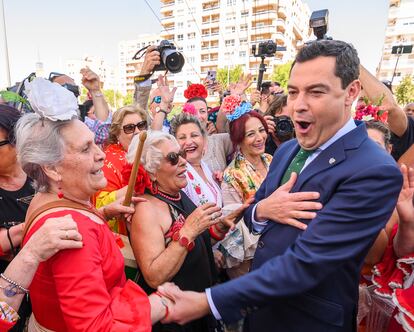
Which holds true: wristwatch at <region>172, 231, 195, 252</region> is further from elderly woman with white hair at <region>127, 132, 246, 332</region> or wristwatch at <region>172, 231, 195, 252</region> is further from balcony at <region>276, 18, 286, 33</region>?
balcony at <region>276, 18, 286, 33</region>

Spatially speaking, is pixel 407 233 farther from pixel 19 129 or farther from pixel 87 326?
pixel 19 129

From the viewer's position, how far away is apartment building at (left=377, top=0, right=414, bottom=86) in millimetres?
42459

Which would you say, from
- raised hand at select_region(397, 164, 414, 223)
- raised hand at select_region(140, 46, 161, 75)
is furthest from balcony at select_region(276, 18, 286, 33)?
raised hand at select_region(397, 164, 414, 223)

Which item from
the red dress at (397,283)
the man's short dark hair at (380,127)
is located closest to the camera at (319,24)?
the man's short dark hair at (380,127)

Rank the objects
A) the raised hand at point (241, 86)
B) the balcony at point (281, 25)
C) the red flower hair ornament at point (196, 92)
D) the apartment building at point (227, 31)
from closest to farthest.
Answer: the raised hand at point (241, 86) < the red flower hair ornament at point (196, 92) < the apartment building at point (227, 31) < the balcony at point (281, 25)

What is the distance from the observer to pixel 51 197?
4.65 ft

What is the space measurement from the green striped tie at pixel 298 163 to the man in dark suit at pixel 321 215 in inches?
2.2

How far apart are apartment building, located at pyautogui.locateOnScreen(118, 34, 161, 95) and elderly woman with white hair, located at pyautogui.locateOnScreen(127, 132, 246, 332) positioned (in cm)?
8215

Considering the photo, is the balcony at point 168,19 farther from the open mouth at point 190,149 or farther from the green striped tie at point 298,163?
the green striped tie at point 298,163

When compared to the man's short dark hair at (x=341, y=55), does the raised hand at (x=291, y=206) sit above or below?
below

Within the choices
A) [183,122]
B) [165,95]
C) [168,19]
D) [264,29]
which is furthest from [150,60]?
[168,19]

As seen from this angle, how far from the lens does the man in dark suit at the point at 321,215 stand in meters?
1.26

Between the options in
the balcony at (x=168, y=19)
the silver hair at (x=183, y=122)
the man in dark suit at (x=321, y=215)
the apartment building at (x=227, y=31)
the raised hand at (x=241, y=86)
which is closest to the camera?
the man in dark suit at (x=321, y=215)

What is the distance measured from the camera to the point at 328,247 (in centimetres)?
127
